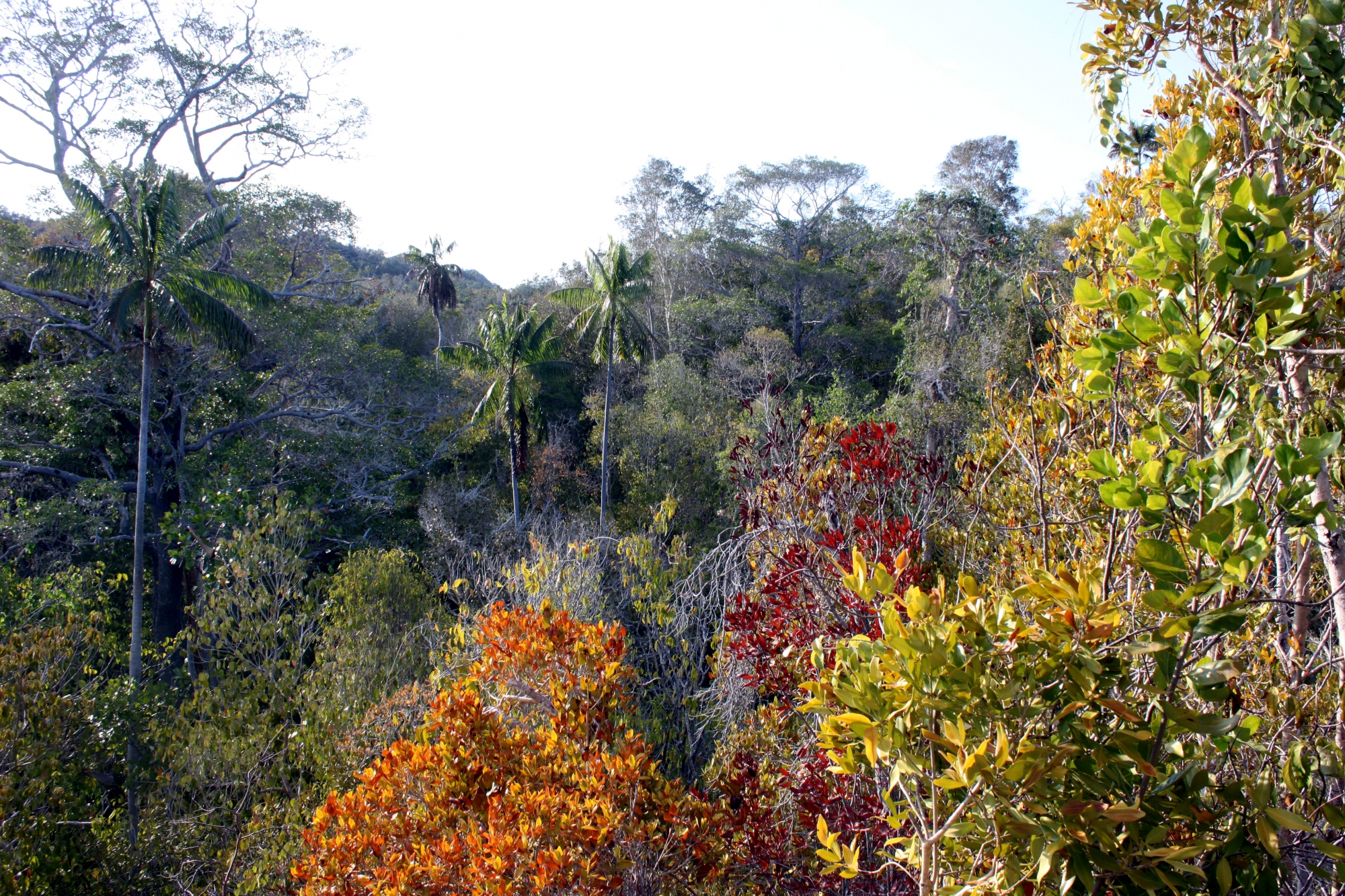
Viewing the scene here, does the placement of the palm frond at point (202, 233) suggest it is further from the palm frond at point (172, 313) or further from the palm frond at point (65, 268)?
the palm frond at point (65, 268)

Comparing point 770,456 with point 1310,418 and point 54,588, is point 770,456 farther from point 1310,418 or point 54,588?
point 54,588

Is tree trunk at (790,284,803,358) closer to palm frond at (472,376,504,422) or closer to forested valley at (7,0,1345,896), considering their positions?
forested valley at (7,0,1345,896)

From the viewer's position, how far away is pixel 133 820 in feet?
26.1

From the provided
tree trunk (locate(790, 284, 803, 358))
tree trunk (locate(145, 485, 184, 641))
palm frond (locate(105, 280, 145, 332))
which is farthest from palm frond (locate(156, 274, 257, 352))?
tree trunk (locate(790, 284, 803, 358))

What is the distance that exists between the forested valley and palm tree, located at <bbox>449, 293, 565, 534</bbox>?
0.36 feet

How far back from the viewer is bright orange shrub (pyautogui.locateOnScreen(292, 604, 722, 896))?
3139mm

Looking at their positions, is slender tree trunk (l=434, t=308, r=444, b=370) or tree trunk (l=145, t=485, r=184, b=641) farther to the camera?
slender tree trunk (l=434, t=308, r=444, b=370)

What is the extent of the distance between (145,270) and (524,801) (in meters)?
9.43

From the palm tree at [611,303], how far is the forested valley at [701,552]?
193 mm

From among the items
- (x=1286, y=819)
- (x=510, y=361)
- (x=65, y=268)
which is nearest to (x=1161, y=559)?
(x=1286, y=819)

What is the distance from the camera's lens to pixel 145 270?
9.56 m

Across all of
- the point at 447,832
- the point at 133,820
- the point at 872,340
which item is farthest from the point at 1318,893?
the point at 872,340

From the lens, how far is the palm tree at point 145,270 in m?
9.28

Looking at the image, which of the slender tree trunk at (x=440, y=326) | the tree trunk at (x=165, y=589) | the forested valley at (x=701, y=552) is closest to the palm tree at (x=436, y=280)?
the slender tree trunk at (x=440, y=326)
